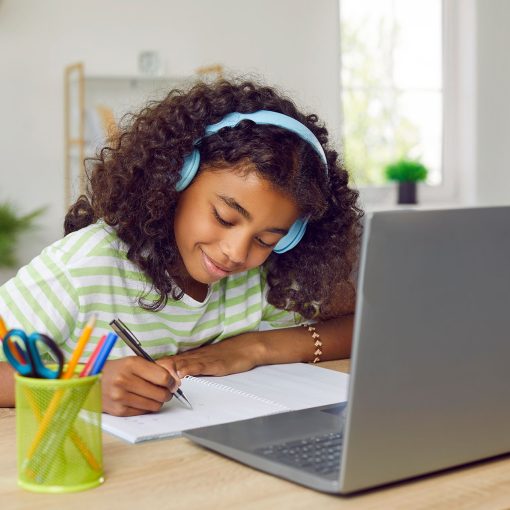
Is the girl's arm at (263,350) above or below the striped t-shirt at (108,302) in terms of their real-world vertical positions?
below

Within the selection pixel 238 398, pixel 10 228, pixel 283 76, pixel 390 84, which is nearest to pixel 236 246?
pixel 238 398

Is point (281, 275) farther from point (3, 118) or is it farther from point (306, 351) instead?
point (3, 118)

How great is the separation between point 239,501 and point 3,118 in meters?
2.88

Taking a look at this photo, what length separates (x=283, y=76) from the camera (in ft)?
12.9

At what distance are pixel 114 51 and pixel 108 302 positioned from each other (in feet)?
8.06

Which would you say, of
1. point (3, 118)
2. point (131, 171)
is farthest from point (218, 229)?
point (3, 118)

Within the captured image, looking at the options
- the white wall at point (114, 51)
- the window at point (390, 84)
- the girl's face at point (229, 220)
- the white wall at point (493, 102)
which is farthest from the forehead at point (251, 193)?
the white wall at point (493, 102)

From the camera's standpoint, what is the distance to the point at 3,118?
11.0 feet

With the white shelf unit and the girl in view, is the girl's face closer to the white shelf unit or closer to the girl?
the girl

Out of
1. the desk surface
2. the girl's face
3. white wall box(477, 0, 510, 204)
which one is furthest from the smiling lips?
white wall box(477, 0, 510, 204)

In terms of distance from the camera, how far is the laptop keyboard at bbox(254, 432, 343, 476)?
31.4 inches

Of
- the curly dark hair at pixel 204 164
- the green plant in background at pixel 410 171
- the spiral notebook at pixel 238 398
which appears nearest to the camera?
the spiral notebook at pixel 238 398

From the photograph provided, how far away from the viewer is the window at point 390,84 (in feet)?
13.8

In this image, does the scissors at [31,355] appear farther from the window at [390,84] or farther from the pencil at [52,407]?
the window at [390,84]
